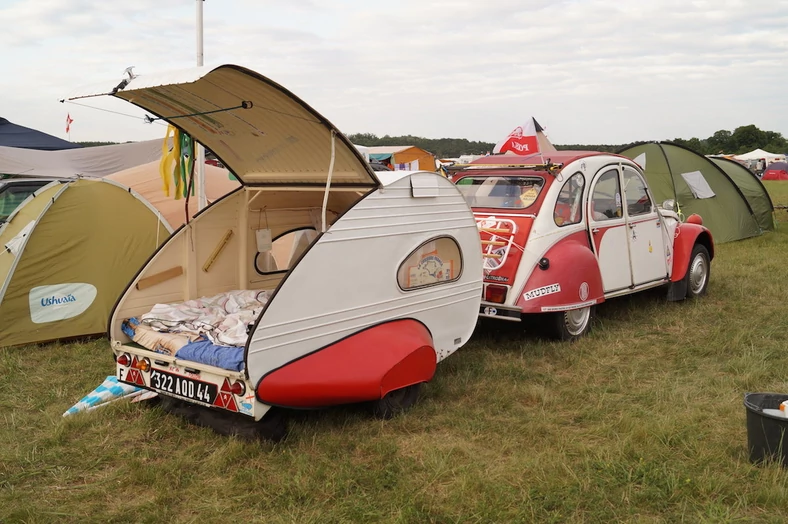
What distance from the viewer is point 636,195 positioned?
762 centimetres

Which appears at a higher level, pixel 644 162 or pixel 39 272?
pixel 644 162

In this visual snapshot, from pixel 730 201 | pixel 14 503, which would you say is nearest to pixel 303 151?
pixel 14 503

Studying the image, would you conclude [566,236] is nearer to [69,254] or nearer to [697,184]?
[69,254]

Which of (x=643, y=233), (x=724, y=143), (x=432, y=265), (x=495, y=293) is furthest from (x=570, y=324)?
(x=724, y=143)

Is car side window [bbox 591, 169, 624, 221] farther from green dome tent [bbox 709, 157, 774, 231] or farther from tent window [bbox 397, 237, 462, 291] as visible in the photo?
green dome tent [bbox 709, 157, 774, 231]

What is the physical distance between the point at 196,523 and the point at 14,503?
1061mm

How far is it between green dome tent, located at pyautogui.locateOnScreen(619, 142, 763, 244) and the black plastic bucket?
→ 399 inches

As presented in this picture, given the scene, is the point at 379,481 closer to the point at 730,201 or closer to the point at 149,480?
the point at 149,480

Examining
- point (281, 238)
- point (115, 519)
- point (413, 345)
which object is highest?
point (281, 238)

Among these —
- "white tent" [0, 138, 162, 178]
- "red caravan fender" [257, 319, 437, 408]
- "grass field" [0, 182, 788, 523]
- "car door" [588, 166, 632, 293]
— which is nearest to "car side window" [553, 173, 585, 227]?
"car door" [588, 166, 632, 293]

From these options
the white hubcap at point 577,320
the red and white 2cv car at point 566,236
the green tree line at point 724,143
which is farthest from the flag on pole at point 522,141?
the green tree line at point 724,143

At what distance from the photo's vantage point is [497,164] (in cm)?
719

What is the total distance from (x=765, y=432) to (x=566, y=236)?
9.78 ft

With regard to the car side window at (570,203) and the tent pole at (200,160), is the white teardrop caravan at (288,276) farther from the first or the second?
the car side window at (570,203)
